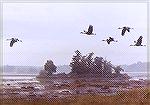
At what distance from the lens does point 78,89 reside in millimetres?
36500

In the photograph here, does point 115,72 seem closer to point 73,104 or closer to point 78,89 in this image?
point 78,89

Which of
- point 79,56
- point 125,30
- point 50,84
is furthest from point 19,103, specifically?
point 79,56

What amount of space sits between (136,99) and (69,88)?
28.1ft

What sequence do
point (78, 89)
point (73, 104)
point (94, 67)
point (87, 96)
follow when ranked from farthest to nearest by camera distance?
point (94, 67), point (78, 89), point (87, 96), point (73, 104)

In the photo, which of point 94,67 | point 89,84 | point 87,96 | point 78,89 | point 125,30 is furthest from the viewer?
point 94,67

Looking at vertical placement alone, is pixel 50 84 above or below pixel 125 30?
below

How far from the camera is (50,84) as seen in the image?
129ft

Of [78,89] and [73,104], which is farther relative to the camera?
[78,89]

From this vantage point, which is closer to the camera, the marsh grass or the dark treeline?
the marsh grass

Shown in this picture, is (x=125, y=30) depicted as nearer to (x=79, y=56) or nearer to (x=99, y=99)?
(x=99, y=99)

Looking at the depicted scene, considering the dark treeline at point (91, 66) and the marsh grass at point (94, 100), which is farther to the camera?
the dark treeline at point (91, 66)

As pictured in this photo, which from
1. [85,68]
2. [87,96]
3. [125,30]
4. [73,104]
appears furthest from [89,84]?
[125,30]

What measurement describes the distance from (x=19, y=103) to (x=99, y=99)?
4.00 m

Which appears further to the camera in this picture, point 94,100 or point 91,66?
point 91,66
